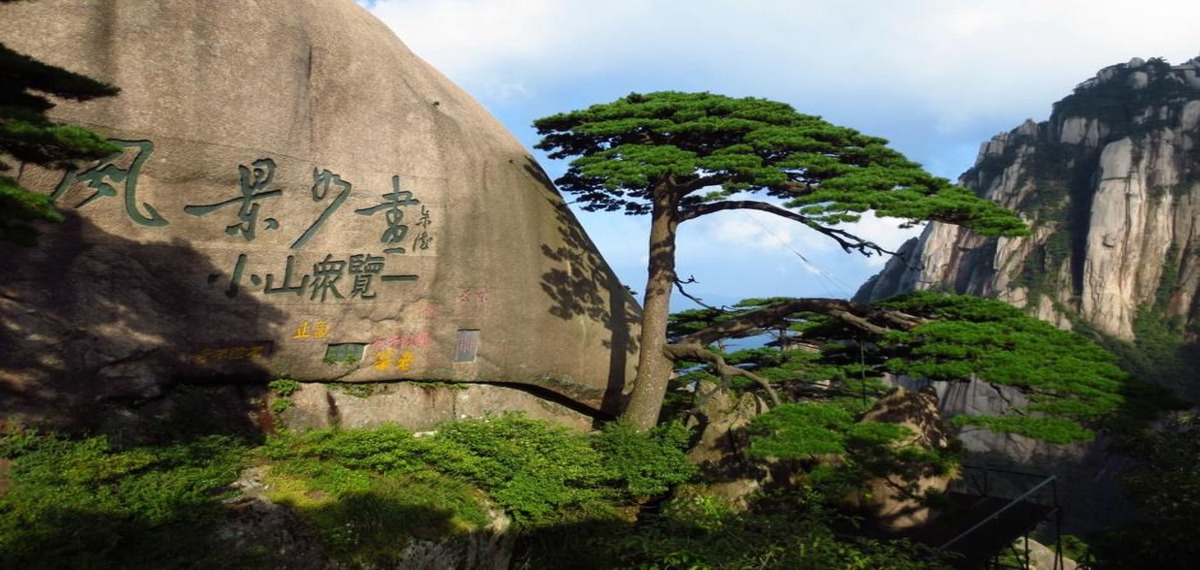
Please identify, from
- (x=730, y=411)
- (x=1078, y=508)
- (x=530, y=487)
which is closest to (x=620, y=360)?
(x=730, y=411)

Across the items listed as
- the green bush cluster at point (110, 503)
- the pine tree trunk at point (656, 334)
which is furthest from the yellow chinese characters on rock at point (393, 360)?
the pine tree trunk at point (656, 334)

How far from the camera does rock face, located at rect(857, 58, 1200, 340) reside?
154 ft

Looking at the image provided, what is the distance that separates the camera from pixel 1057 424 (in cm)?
682

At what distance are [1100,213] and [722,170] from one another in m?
52.0

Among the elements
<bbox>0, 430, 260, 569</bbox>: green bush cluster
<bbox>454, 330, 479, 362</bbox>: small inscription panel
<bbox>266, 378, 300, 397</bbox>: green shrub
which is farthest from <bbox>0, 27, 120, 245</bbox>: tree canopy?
<bbox>454, 330, 479, 362</bbox>: small inscription panel

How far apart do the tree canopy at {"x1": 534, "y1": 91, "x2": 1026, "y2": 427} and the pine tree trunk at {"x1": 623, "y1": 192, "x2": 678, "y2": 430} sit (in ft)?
0.06

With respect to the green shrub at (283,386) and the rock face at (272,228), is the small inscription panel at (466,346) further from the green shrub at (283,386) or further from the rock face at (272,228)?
the green shrub at (283,386)

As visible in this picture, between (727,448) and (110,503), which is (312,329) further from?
(727,448)

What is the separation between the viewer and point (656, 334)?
11070mm

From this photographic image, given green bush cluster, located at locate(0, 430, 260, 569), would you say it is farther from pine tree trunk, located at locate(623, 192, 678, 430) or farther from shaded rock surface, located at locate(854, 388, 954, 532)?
shaded rock surface, located at locate(854, 388, 954, 532)

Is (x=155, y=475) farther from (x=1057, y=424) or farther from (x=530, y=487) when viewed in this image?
(x=1057, y=424)

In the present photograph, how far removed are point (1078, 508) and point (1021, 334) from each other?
1461 inches

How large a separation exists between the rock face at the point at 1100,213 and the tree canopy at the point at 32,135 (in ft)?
155

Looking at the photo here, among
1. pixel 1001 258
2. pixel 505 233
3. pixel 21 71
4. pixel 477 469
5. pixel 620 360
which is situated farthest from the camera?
pixel 1001 258
